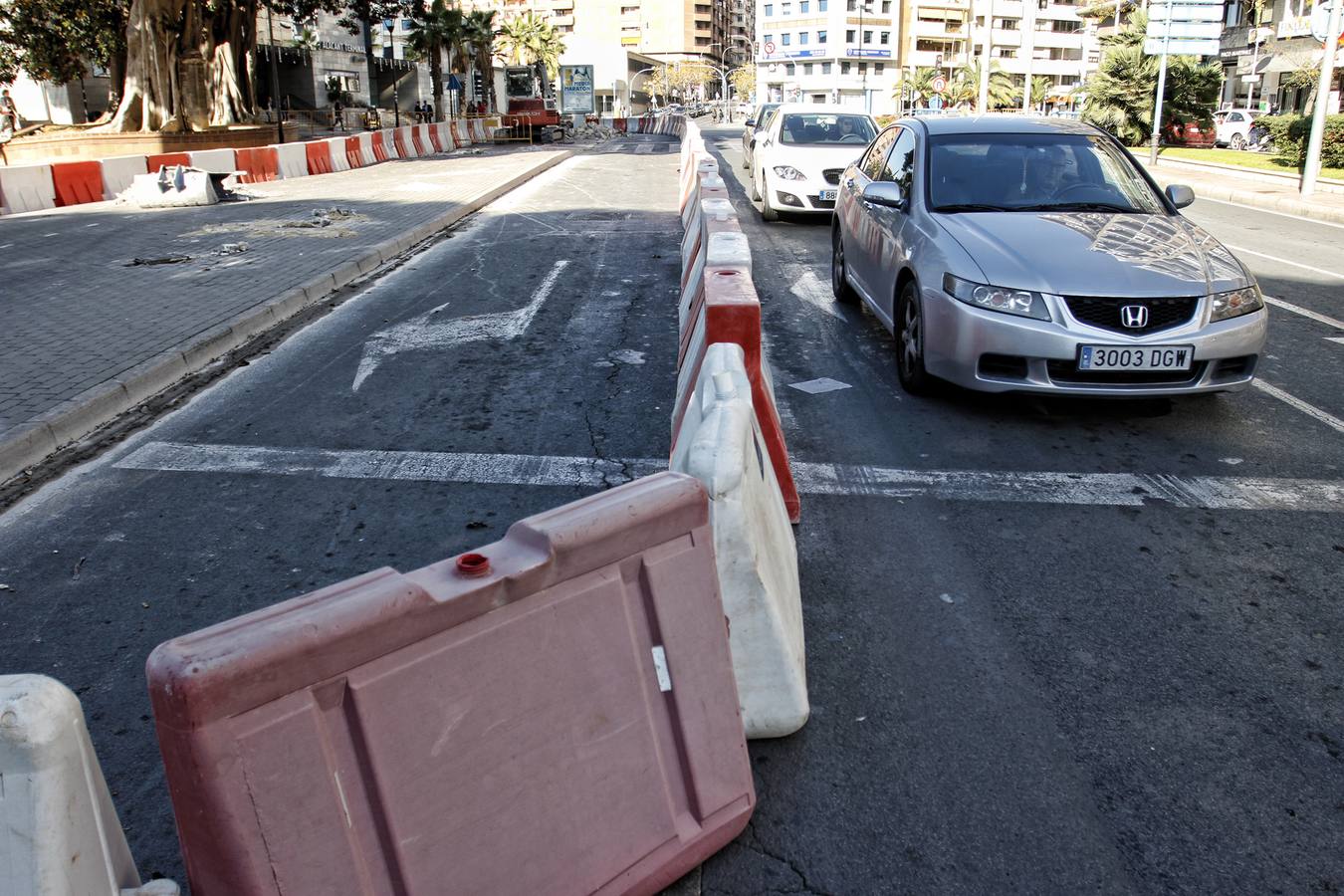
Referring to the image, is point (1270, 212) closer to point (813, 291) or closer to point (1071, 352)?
point (813, 291)

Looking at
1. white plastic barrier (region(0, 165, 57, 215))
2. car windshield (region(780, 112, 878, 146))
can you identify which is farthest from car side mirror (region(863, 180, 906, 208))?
white plastic barrier (region(0, 165, 57, 215))

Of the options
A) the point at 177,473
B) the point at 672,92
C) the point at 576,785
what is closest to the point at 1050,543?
the point at 576,785

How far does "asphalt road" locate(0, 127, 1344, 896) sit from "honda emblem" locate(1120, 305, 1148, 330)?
64 centimetres

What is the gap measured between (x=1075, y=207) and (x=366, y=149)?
24.2 m

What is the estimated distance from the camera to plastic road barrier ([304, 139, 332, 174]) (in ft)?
79.0

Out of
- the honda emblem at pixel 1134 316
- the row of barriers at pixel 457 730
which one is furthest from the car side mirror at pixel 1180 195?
the row of barriers at pixel 457 730

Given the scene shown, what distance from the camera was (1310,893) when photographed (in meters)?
2.59

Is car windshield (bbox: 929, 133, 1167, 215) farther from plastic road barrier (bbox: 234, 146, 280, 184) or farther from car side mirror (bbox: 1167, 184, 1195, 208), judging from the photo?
plastic road barrier (bbox: 234, 146, 280, 184)

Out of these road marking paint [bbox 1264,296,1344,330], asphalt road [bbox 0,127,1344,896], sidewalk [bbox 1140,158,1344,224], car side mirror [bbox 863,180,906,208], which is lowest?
sidewalk [bbox 1140,158,1344,224]

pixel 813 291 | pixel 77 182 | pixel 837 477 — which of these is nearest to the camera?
pixel 837 477

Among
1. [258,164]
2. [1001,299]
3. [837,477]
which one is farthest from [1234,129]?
[837,477]

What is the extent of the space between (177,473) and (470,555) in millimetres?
4002

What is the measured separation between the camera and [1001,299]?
19.5 feet

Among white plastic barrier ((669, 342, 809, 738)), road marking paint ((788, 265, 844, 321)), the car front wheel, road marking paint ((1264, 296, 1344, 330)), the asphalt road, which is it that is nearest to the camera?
the asphalt road
